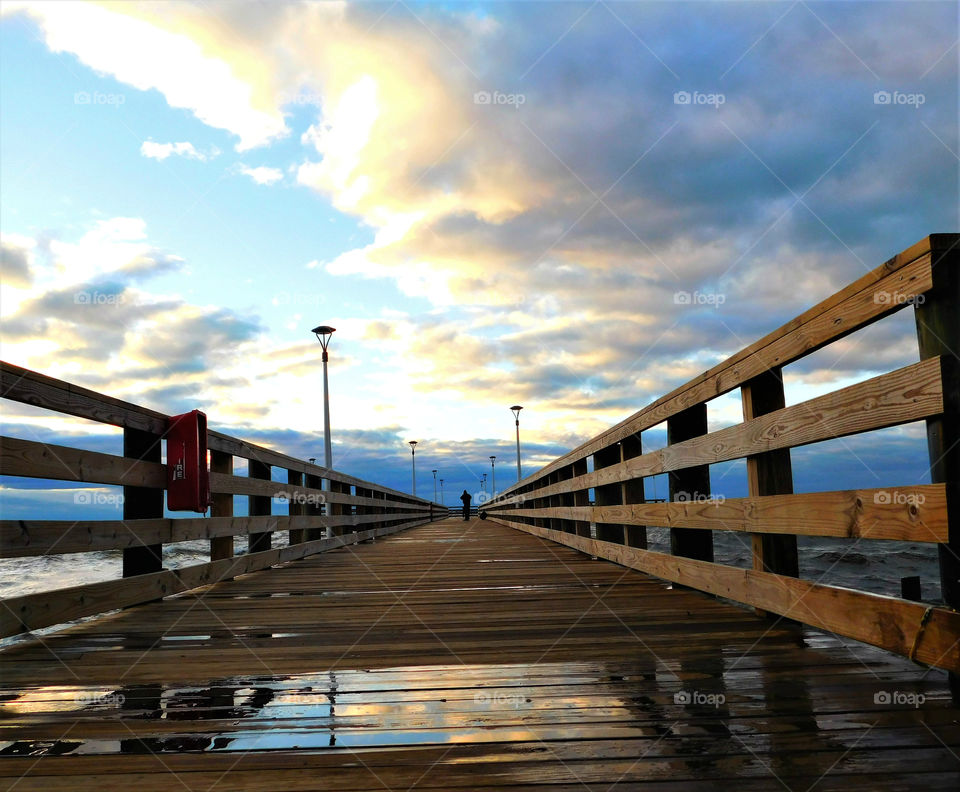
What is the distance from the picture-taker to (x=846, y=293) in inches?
109

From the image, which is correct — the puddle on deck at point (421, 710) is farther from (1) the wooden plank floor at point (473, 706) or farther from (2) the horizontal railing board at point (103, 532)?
(2) the horizontal railing board at point (103, 532)

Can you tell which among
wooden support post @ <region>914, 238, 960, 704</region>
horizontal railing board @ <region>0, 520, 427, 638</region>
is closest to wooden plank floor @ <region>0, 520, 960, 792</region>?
horizontal railing board @ <region>0, 520, 427, 638</region>

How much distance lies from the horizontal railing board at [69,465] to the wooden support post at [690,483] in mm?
3417

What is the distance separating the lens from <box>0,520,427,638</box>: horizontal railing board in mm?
3584

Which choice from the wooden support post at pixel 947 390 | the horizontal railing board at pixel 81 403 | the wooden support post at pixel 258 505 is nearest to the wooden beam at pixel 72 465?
the horizontal railing board at pixel 81 403

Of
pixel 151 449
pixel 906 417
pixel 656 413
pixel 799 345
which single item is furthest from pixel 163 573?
pixel 906 417

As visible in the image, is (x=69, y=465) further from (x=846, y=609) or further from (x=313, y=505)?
(x=313, y=505)

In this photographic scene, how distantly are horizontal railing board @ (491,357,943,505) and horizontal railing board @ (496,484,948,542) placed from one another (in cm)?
23

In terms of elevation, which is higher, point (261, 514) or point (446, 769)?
point (261, 514)

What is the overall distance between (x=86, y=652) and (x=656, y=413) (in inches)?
144

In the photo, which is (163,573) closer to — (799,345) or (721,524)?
(721,524)

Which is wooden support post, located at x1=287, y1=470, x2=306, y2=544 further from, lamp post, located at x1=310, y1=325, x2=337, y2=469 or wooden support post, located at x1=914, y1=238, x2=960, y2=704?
lamp post, located at x1=310, y1=325, x2=337, y2=469

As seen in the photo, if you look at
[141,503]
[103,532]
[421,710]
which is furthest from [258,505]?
[421,710]

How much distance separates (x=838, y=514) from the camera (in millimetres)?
2785
